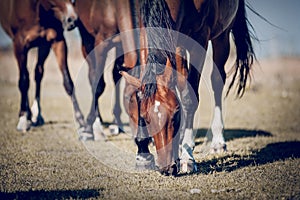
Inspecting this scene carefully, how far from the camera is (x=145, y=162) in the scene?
5723 mm

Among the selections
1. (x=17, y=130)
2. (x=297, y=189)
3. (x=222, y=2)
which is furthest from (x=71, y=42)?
(x=297, y=189)

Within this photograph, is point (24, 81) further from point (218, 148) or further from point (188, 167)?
point (188, 167)

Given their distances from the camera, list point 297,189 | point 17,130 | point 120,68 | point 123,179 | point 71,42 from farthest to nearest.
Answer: point 71,42 → point 17,130 → point 120,68 → point 123,179 → point 297,189

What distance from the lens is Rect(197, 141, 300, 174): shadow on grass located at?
573cm

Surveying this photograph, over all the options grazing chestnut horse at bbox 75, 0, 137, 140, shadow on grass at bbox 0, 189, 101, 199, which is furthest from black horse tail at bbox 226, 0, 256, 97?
shadow on grass at bbox 0, 189, 101, 199

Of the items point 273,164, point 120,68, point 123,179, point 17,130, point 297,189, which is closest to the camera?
point 297,189

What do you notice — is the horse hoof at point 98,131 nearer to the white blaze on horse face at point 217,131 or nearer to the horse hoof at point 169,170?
the white blaze on horse face at point 217,131

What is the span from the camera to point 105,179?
17.3 feet

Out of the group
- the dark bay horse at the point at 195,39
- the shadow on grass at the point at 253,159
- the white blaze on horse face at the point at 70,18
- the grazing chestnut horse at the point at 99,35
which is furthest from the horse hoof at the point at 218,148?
the white blaze on horse face at the point at 70,18

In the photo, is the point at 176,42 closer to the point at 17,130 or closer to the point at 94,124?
the point at 94,124

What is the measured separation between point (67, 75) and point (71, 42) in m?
25.0

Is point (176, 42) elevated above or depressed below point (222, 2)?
below

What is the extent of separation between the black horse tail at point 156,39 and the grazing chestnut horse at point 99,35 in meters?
1.08

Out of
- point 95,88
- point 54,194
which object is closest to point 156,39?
point 54,194
